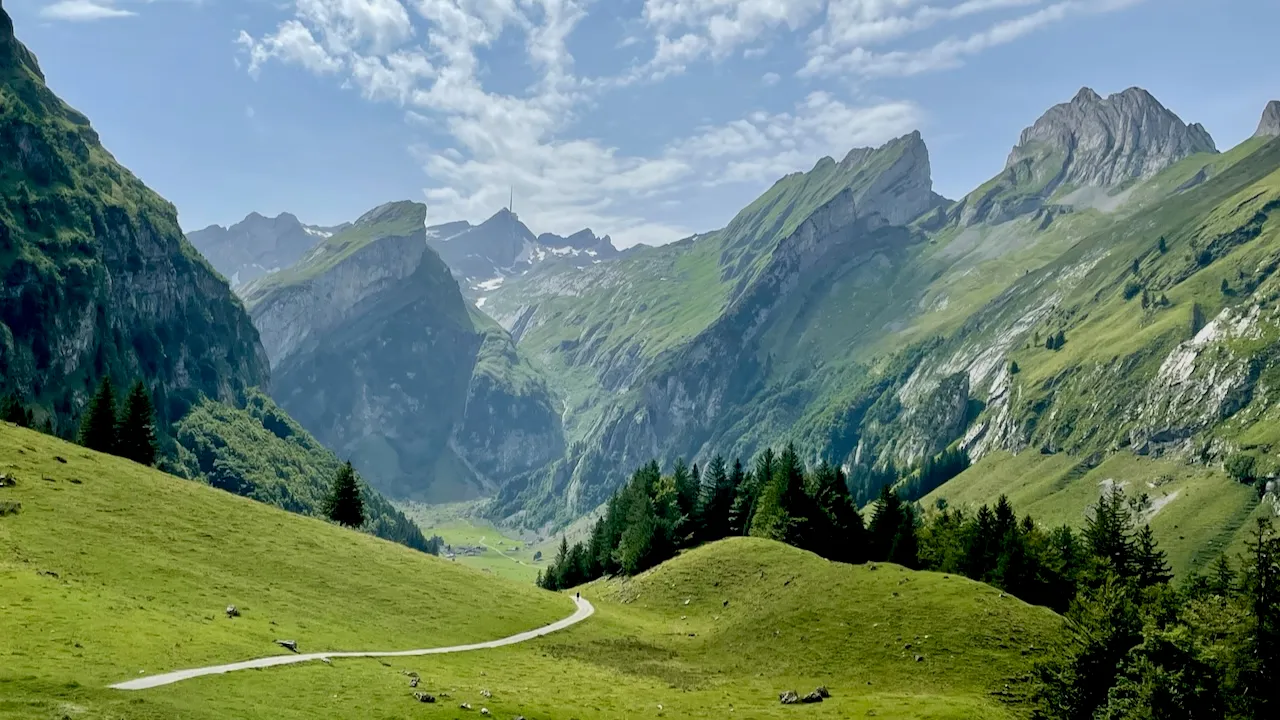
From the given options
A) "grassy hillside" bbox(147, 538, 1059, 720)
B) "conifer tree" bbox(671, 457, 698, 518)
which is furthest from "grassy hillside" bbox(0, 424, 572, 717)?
"conifer tree" bbox(671, 457, 698, 518)

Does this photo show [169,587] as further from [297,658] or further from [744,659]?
[744,659]

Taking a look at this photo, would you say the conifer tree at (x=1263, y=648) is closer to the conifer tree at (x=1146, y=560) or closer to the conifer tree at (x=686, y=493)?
the conifer tree at (x=1146, y=560)

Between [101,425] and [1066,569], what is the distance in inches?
5493

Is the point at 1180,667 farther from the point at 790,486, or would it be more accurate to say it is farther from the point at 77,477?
the point at 77,477

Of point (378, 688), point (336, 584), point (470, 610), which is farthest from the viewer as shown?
point (470, 610)

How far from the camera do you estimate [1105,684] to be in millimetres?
56656

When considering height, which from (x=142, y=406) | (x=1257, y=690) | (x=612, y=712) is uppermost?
(x=142, y=406)

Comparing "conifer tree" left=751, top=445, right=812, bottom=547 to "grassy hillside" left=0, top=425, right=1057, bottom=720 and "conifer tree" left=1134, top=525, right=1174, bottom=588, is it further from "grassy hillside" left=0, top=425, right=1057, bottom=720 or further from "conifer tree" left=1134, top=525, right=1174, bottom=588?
"conifer tree" left=1134, top=525, right=1174, bottom=588

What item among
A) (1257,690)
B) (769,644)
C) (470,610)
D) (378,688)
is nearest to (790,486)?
(769,644)

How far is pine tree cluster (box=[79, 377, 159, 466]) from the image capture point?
11419 cm

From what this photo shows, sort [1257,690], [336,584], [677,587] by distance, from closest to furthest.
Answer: [1257,690]
[336,584]
[677,587]

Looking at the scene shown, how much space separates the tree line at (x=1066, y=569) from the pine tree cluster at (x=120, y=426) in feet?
235

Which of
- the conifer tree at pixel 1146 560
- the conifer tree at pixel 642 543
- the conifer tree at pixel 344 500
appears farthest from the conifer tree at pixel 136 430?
the conifer tree at pixel 1146 560

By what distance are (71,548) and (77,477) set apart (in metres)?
19.4
